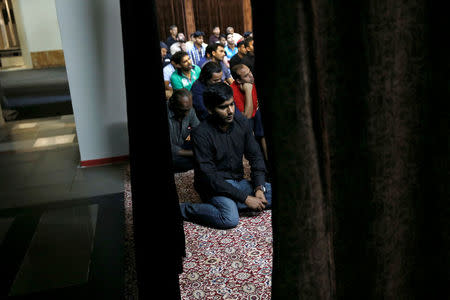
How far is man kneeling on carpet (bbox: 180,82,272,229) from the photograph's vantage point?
344 centimetres

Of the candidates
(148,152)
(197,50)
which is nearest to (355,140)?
(148,152)

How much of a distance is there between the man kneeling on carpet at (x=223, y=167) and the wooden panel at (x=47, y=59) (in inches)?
712

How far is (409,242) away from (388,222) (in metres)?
0.12

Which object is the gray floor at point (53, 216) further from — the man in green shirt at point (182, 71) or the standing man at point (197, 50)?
the standing man at point (197, 50)

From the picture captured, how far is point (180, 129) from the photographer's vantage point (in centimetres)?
481

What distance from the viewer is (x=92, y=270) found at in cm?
302

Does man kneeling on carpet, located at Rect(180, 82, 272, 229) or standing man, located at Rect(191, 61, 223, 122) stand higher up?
standing man, located at Rect(191, 61, 223, 122)

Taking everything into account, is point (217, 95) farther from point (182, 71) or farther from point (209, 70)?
point (182, 71)

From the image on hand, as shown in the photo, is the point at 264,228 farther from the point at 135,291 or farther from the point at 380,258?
the point at 380,258

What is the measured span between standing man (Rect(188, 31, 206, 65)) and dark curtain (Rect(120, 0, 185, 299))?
8.19m

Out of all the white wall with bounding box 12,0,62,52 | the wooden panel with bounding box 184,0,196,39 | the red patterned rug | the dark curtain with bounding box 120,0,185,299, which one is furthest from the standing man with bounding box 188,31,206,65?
the white wall with bounding box 12,0,62,52

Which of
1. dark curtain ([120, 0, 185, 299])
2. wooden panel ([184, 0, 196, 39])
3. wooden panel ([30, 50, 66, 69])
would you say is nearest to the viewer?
dark curtain ([120, 0, 185, 299])

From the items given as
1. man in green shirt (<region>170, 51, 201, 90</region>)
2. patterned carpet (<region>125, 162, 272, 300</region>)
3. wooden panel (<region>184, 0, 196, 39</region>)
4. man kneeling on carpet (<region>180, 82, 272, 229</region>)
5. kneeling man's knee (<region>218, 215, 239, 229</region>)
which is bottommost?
patterned carpet (<region>125, 162, 272, 300</region>)

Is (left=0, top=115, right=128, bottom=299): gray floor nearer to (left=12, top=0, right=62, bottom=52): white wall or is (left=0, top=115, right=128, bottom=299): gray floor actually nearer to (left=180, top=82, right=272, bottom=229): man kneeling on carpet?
(left=180, top=82, right=272, bottom=229): man kneeling on carpet
